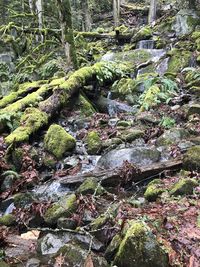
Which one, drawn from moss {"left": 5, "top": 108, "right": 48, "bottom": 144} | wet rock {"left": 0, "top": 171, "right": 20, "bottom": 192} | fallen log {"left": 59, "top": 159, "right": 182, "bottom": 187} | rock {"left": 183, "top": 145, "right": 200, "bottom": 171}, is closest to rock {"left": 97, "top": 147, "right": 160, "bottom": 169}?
fallen log {"left": 59, "top": 159, "right": 182, "bottom": 187}

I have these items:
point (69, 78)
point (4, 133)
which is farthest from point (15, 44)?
point (4, 133)

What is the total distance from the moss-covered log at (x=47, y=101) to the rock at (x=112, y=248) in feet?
15.6

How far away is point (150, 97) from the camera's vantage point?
1083 cm

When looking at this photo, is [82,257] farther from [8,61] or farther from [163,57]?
[8,61]

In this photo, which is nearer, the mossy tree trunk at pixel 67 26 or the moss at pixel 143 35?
the mossy tree trunk at pixel 67 26

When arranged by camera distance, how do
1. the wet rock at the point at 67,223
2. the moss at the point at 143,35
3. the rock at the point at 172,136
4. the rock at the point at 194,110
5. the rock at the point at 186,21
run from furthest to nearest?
the moss at the point at 143,35 < the rock at the point at 186,21 < the rock at the point at 194,110 < the rock at the point at 172,136 < the wet rock at the point at 67,223

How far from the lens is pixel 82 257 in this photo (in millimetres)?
4398

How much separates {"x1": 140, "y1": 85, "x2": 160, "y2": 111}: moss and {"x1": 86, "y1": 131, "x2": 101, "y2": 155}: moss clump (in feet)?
7.87

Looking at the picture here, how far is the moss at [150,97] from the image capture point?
10.4 m

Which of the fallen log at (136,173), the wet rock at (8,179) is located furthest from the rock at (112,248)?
the wet rock at (8,179)

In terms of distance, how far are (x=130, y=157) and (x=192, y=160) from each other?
1.46 m

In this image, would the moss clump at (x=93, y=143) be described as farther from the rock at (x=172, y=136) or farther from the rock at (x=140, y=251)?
the rock at (x=140, y=251)

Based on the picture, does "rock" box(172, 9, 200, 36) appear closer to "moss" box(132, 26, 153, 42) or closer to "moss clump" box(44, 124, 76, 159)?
"moss" box(132, 26, 153, 42)

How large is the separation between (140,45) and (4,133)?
10914 millimetres
